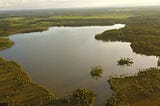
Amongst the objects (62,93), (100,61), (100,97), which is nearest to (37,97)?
(62,93)

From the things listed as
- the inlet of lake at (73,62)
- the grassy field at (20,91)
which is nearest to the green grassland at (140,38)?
the inlet of lake at (73,62)

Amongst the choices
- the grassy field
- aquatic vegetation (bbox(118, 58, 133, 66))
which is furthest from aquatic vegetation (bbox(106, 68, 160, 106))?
the grassy field

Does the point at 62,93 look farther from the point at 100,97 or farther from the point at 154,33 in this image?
the point at 154,33

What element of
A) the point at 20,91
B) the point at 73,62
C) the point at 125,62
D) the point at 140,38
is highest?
the point at 140,38

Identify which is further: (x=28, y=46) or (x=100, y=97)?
(x=28, y=46)

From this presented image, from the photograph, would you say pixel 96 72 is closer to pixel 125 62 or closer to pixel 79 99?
pixel 125 62

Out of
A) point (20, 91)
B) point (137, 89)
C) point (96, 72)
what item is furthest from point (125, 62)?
point (20, 91)

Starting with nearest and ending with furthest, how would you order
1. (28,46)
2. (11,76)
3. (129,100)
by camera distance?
(129,100) < (11,76) < (28,46)
